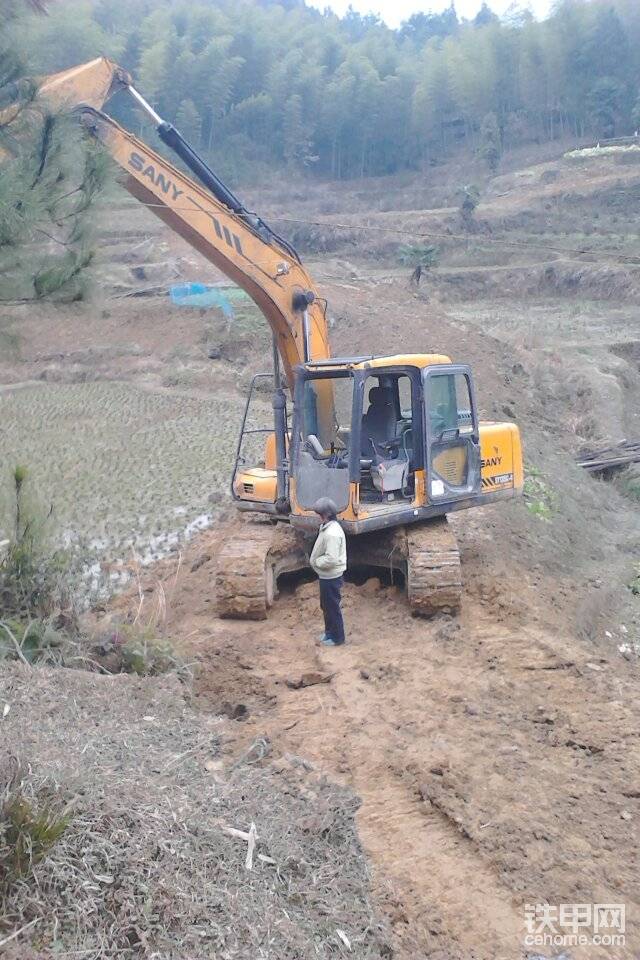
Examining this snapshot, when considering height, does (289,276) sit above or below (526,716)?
above

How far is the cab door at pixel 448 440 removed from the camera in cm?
864

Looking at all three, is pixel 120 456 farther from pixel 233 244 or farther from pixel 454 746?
pixel 454 746

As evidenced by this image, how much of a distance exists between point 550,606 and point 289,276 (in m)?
4.41

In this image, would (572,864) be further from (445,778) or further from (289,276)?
(289,276)

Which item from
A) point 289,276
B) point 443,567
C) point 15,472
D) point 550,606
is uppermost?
point 289,276

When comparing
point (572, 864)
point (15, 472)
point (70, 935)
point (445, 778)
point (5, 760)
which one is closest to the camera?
point (70, 935)

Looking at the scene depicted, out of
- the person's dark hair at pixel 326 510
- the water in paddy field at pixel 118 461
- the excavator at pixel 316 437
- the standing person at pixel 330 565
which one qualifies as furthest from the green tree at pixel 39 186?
the standing person at pixel 330 565

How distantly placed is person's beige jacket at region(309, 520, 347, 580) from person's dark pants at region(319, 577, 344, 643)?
66 millimetres

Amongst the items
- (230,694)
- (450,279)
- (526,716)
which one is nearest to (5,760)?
(230,694)

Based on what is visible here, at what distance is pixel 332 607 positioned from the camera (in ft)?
25.2

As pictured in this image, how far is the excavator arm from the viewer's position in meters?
9.43

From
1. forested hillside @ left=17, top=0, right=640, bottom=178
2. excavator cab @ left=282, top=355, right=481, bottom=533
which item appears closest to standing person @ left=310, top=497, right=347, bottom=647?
excavator cab @ left=282, top=355, right=481, bottom=533

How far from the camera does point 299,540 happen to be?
9.07 metres

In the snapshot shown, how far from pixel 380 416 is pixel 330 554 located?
2224mm
